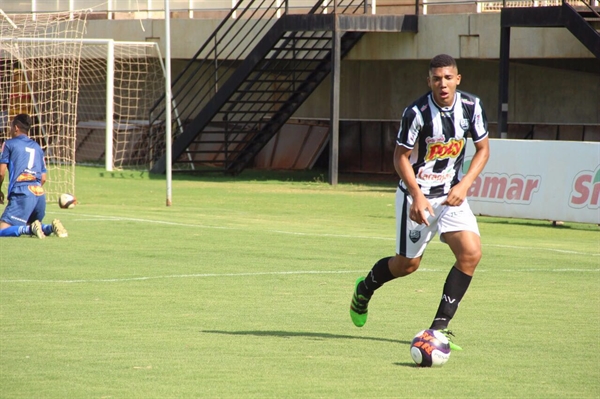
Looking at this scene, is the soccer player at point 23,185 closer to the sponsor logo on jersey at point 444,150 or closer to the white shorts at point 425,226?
the white shorts at point 425,226

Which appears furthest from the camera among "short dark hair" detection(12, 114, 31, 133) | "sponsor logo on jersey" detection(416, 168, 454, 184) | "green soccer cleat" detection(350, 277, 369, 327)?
"short dark hair" detection(12, 114, 31, 133)

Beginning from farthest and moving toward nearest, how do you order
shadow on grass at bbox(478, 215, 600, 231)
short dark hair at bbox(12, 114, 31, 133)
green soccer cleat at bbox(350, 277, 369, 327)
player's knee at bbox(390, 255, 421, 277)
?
shadow on grass at bbox(478, 215, 600, 231) → short dark hair at bbox(12, 114, 31, 133) → green soccer cleat at bbox(350, 277, 369, 327) → player's knee at bbox(390, 255, 421, 277)

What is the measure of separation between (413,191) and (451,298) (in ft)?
2.49

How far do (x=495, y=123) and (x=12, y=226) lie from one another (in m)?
18.7

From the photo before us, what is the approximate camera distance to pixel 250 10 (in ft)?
104

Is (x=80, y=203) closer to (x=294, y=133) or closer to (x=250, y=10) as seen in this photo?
(x=250, y=10)

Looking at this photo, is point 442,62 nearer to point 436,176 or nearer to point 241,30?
point 436,176

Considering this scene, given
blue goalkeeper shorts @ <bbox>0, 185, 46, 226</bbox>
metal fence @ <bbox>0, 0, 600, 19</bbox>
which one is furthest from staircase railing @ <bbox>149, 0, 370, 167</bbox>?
blue goalkeeper shorts @ <bbox>0, 185, 46, 226</bbox>

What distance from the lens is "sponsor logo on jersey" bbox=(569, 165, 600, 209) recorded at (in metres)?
17.3

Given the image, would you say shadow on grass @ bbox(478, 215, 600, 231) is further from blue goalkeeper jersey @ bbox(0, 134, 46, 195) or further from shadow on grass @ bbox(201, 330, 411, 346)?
shadow on grass @ bbox(201, 330, 411, 346)

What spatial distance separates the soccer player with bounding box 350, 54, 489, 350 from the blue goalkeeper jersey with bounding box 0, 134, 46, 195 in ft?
27.7

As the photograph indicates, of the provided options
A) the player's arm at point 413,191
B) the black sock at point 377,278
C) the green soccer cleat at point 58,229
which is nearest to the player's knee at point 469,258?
the player's arm at point 413,191

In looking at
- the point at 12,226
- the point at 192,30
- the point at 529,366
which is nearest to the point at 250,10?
the point at 192,30

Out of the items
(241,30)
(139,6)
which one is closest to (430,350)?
(241,30)
